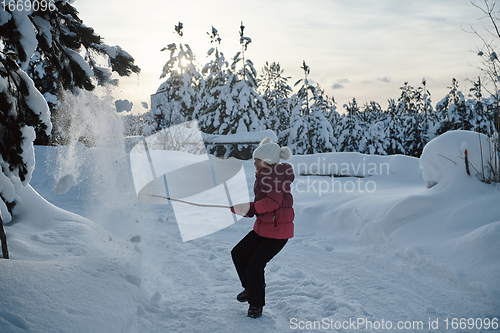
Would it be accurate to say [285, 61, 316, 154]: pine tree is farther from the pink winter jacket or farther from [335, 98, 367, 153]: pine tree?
the pink winter jacket

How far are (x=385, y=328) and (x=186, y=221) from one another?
531 centimetres

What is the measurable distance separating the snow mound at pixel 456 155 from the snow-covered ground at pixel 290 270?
0.26m

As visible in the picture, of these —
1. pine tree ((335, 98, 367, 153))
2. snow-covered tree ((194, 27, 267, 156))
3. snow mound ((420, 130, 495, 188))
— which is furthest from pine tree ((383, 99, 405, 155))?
snow mound ((420, 130, 495, 188))

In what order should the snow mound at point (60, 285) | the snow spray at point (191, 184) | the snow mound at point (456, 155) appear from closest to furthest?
the snow mound at point (60, 285) < the snow mound at point (456, 155) < the snow spray at point (191, 184)

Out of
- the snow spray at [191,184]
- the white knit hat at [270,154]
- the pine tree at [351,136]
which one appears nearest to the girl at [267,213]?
the white knit hat at [270,154]

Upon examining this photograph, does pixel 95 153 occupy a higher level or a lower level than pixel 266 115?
lower

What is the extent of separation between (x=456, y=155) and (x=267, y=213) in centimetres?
452

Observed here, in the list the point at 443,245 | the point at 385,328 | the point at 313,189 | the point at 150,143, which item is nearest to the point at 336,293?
the point at 385,328

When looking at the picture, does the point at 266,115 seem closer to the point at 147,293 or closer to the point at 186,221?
the point at 186,221

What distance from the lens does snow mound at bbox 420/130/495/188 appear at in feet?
18.8

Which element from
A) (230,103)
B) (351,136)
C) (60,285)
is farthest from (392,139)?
(60,285)

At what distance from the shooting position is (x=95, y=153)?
13.6 m

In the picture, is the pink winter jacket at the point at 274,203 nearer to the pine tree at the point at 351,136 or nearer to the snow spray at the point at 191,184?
the snow spray at the point at 191,184

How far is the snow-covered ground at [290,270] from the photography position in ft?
9.70
